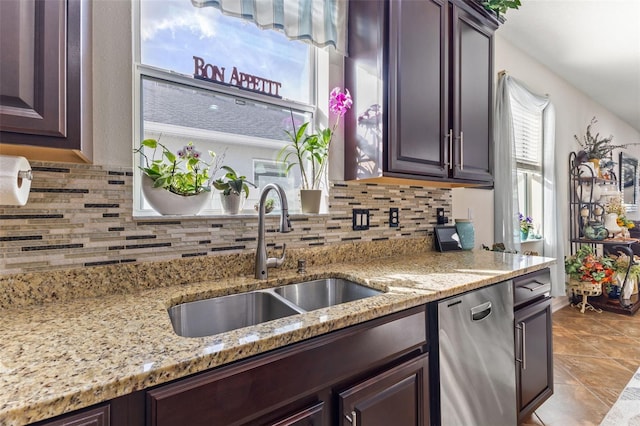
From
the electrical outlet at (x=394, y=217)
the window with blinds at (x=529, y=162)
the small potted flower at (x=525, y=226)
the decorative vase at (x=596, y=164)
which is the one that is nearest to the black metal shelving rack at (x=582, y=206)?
the decorative vase at (x=596, y=164)

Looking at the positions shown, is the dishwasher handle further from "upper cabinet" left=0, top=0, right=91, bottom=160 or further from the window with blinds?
the window with blinds

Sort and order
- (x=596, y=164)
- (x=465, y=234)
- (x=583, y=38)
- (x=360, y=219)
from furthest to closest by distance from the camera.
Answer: (x=596, y=164), (x=583, y=38), (x=465, y=234), (x=360, y=219)

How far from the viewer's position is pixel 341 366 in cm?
87

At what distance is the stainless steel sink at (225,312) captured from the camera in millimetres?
Answer: 1057

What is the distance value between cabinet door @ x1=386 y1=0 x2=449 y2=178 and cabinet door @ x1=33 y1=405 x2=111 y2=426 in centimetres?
132

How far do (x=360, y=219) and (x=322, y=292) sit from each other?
0.55m

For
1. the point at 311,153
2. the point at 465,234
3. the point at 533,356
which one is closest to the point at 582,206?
the point at 465,234

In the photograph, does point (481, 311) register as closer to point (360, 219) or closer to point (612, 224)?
point (360, 219)

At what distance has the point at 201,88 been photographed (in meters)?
1.44

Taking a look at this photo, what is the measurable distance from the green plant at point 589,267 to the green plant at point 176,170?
161 inches

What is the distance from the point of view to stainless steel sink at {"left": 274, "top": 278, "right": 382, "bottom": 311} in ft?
4.29

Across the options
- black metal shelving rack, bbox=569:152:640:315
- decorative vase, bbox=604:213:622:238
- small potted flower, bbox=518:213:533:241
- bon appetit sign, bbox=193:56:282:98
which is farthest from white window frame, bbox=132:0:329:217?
decorative vase, bbox=604:213:622:238

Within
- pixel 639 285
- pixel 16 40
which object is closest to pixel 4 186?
pixel 16 40

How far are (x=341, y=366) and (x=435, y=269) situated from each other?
2.68ft
